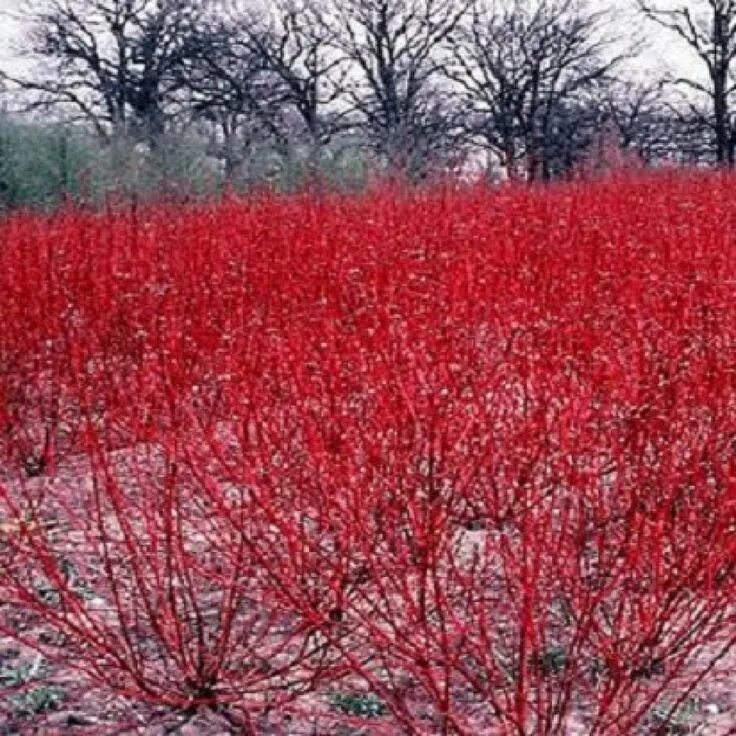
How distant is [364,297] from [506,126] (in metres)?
21.6

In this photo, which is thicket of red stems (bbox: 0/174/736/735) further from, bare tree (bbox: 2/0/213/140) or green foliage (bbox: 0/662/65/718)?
bare tree (bbox: 2/0/213/140)

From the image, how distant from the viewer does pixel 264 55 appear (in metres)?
26.9

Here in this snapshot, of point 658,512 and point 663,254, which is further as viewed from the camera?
point 663,254

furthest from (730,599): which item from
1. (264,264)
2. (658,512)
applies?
(264,264)

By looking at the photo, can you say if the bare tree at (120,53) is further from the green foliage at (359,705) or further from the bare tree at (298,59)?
the green foliage at (359,705)

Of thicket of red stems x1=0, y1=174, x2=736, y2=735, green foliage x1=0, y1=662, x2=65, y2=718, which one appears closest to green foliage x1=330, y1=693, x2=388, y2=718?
thicket of red stems x1=0, y1=174, x2=736, y2=735

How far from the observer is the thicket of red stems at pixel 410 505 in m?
2.64

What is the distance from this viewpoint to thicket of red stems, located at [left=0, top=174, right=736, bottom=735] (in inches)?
104

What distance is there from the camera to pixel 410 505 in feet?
8.56

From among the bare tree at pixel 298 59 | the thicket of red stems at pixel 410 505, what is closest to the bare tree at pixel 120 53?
the bare tree at pixel 298 59

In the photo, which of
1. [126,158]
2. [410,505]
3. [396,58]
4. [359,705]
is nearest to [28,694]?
[359,705]

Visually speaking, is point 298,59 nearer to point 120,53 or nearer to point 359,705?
point 120,53

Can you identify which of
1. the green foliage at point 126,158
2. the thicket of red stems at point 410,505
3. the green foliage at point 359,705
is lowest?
the green foliage at point 359,705

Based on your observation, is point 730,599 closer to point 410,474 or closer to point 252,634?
point 410,474
